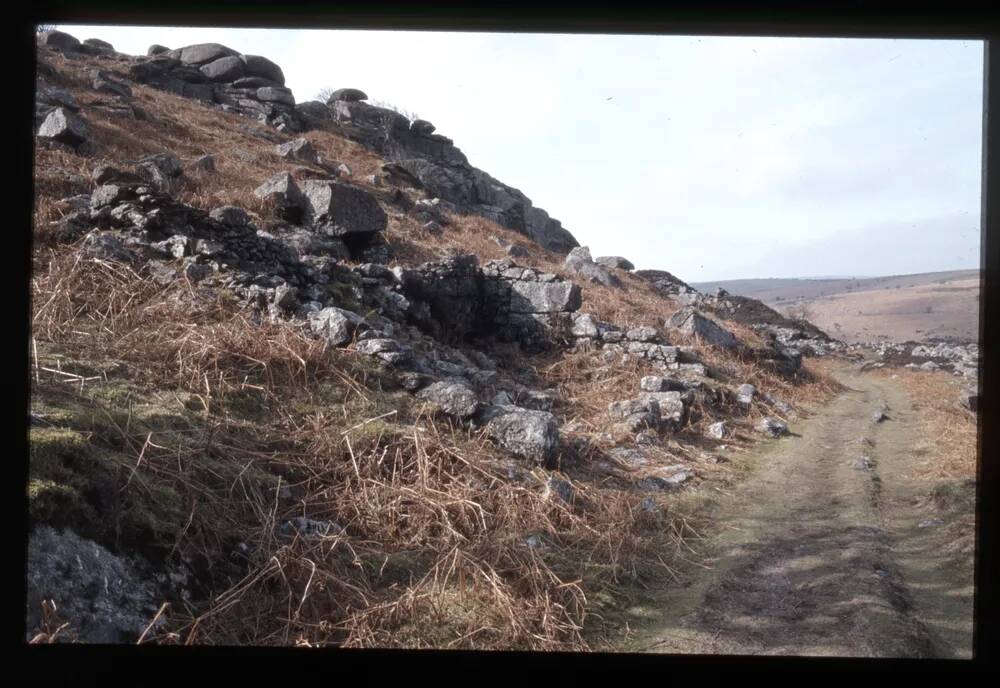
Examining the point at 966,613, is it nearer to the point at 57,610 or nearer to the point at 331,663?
the point at 331,663

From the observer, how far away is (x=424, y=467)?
450 centimetres

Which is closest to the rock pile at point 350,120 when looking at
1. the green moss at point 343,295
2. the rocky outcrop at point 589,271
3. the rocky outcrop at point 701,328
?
the rocky outcrop at point 589,271

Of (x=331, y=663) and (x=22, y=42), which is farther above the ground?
(x=22, y=42)

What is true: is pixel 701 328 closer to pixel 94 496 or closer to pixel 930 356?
pixel 930 356

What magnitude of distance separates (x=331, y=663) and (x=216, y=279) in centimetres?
457

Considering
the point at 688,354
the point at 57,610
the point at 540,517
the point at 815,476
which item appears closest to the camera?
the point at 57,610

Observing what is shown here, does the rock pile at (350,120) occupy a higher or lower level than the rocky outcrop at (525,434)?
higher

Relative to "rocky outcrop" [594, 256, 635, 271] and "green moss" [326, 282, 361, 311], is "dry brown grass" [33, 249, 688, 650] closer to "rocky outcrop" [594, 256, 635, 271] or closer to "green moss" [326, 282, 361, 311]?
"green moss" [326, 282, 361, 311]

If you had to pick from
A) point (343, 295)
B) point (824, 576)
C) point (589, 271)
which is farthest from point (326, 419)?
point (589, 271)

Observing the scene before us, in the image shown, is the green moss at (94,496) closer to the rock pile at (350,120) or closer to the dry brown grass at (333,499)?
the dry brown grass at (333,499)

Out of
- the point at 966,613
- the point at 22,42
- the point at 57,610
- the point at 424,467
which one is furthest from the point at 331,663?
the point at 966,613

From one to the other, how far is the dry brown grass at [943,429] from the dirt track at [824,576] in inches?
6.9

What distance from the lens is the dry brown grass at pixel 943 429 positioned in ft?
17.3

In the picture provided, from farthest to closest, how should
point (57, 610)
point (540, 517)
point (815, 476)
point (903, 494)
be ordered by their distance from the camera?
point (815, 476), point (903, 494), point (540, 517), point (57, 610)
